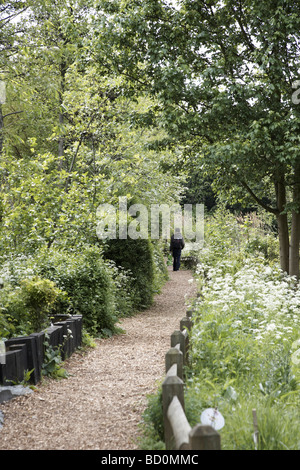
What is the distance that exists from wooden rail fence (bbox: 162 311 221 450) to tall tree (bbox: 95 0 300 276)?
266 inches

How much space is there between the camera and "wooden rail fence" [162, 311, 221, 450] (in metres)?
2.08

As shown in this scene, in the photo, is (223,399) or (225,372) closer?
(223,399)

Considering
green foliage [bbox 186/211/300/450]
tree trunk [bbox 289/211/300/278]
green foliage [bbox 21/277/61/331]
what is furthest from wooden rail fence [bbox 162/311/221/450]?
tree trunk [bbox 289/211/300/278]

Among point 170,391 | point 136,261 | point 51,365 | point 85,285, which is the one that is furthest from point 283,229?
point 170,391

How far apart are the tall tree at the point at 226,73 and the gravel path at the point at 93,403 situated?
15.8ft

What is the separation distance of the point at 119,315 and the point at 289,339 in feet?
18.4

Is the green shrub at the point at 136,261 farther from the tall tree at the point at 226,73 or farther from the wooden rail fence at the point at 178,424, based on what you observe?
the wooden rail fence at the point at 178,424

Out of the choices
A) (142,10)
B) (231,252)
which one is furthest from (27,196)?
(231,252)

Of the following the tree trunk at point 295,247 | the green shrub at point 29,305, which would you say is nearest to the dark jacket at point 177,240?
the tree trunk at point 295,247

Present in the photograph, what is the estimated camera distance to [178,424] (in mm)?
2590

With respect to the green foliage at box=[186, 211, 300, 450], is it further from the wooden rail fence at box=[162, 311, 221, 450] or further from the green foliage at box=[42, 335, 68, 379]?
the green foliage at box=[42, 335, 68, 379]

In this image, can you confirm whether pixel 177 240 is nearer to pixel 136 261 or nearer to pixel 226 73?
pixel 136 261

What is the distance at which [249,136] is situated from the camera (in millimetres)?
9844

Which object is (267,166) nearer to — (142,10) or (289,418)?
(142,10)
